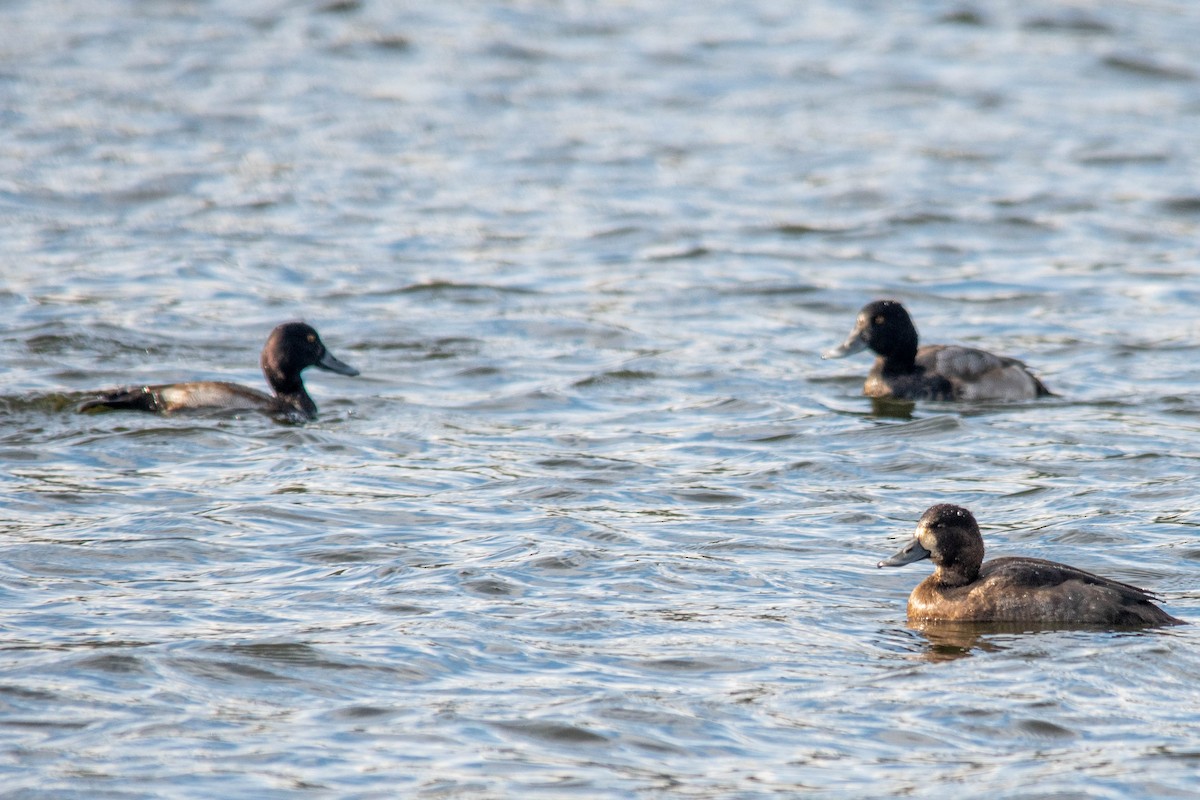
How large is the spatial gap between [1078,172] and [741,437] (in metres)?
11.0

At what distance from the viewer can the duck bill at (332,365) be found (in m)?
13.2

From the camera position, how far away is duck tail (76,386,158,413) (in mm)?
12281

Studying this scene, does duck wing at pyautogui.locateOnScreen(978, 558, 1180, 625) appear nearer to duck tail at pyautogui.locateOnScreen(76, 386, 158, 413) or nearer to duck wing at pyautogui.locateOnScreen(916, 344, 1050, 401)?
duck wing at pyautogui.locateOnScreen(916, 344, 1050, 401)

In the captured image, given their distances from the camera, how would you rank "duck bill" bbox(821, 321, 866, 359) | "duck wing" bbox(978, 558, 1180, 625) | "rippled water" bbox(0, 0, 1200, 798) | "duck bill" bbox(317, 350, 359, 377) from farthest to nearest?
"duck bill" bbox(821, 321, 866, 359), "duck bill" bbox(317, 350, 359, 377), "duck wing" bbox(978, 558, 1180, 625), "rippled water" bbox(0, 0, 1200, 798)

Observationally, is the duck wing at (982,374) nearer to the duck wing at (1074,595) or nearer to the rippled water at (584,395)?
the rippled water at (584,395)

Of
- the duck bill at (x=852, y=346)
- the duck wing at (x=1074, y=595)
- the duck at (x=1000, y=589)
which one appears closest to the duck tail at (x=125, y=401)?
the duck bill at (x=852, y=346)

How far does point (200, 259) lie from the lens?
683 inches

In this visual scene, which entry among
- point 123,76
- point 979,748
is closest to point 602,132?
point 123,76

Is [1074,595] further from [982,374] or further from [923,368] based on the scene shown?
[923,368]

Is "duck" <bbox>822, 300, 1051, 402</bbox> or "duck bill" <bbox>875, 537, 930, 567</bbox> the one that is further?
"duck" <bbox>822, 300, 1051, 402</bbox>

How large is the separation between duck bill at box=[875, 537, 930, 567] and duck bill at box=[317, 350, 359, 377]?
551cm

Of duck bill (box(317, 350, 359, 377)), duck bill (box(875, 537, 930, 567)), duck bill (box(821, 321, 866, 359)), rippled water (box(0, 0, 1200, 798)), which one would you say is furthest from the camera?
duck bill (box(821, 321, 866, 359))

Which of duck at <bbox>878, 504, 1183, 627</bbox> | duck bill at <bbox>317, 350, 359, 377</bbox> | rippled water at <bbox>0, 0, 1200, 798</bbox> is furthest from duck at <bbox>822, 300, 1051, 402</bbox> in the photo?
duck at <bbox>878, 504, 1183, 627</bbox>

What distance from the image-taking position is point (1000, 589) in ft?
28.1
